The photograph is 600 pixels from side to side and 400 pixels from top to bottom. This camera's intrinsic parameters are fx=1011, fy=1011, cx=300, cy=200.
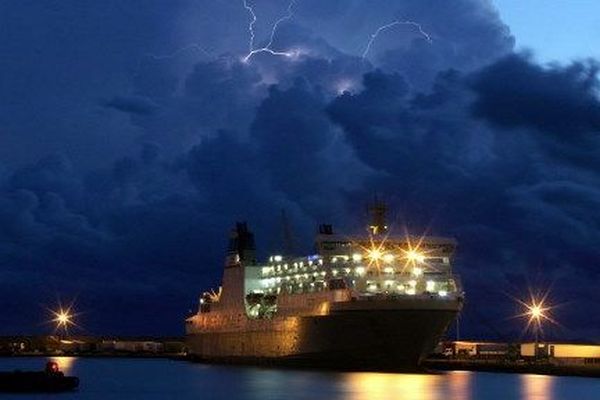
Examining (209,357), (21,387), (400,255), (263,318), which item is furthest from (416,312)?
(209,357)

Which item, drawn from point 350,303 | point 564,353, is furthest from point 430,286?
point 564,353

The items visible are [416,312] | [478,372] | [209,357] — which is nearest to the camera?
[416,312]

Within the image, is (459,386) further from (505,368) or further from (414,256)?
(505,368)

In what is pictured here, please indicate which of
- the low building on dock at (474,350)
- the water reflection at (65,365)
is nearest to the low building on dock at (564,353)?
the low building on dock at (474,350)

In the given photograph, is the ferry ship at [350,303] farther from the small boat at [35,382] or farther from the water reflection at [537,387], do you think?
the small boat at [35,382]

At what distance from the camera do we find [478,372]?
98.9 meters

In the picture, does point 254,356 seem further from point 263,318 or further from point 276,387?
point 276,387

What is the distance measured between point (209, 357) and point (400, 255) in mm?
31618

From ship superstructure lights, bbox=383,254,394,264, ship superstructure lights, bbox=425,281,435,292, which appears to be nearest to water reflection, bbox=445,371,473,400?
ship superstructure lights, bbox=425,281,435,292

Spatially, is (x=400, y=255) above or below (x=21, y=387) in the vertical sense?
above

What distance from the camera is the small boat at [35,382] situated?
225ft

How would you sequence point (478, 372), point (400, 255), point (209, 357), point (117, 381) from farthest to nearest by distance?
point (209, 357)
point (478, 372)
point (117, 381)
point (400, 255)

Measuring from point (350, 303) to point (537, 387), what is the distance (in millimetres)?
15156

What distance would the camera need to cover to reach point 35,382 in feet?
227
